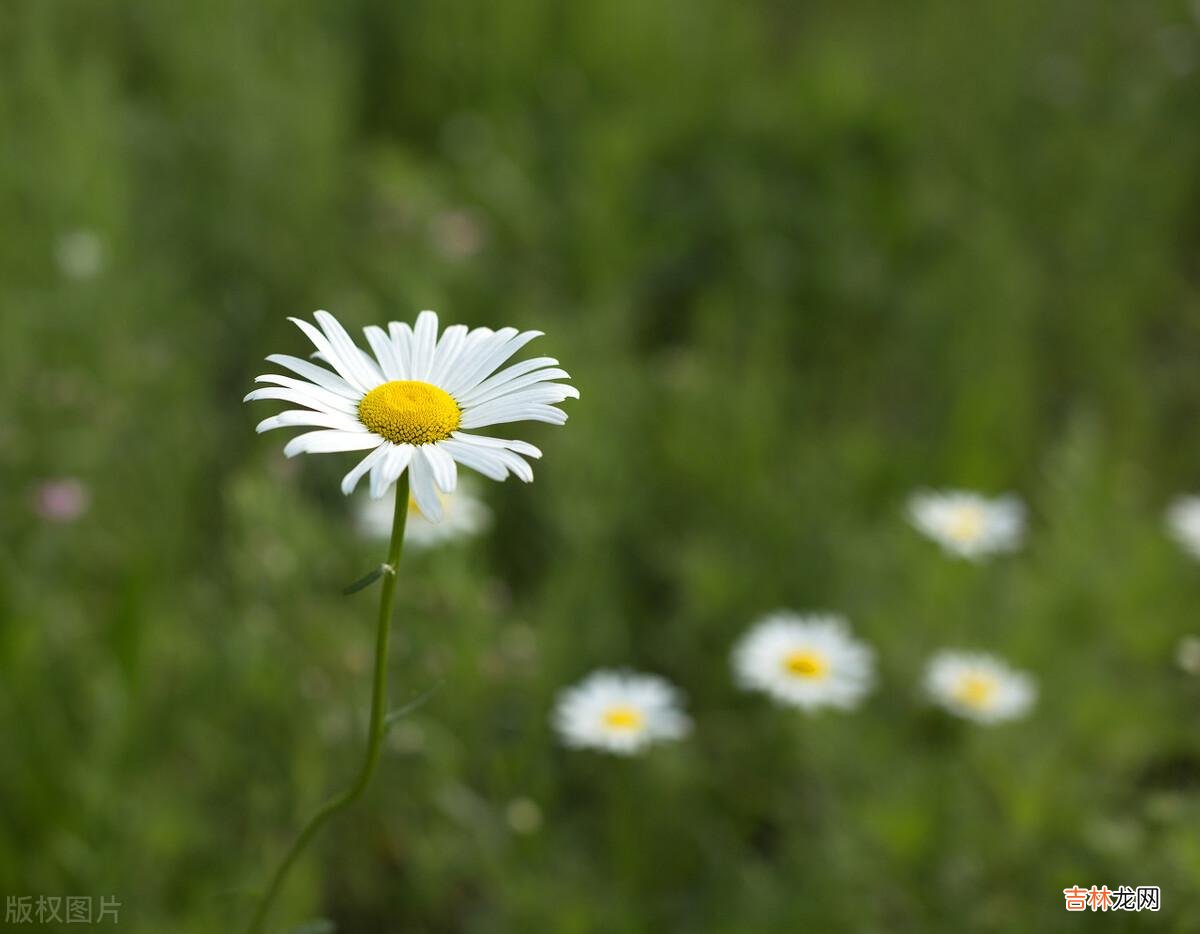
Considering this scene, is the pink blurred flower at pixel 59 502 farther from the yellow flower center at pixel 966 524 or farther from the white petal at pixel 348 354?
the yellow flower center at pixel 966 524

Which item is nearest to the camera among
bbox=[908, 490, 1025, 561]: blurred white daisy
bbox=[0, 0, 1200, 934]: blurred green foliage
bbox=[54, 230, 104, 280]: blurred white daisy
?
bbox=[0, 0, 1200, 934]: blurred green foliage

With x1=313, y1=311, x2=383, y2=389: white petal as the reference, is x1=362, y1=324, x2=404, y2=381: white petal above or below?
above

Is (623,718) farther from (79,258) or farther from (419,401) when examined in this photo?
(79,258)

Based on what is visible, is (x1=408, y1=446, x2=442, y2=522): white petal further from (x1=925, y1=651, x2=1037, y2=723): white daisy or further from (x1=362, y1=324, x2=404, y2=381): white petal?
(x1=925, y1=651, x2=1037, y2=723): white daisy

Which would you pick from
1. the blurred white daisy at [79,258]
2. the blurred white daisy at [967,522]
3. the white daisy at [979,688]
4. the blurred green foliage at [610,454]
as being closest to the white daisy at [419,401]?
the blurred green foliage at [610,454]

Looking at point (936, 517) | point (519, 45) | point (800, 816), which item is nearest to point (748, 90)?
point (519, 45)

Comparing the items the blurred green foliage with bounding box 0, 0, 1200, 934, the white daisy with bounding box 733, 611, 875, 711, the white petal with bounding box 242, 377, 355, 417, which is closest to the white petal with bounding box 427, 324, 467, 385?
the white petal with bounding box 242, 377, 355, 417

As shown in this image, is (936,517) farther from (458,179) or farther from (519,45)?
(519,45)

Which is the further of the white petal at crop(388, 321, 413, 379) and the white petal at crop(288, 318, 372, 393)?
the white petal at crop(388, 321, 413, 379)

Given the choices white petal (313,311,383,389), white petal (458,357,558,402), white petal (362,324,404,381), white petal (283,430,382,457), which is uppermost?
white petal (362,324,404,381)
